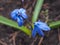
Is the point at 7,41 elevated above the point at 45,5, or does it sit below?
below

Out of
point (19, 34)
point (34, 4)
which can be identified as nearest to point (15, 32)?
point (19, 34)

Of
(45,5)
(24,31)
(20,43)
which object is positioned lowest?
(20,43)

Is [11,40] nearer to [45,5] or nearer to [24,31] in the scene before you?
[24,31]

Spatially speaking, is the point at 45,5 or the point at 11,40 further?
the point at 45,5

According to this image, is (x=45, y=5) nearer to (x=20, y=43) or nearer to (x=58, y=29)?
(x=58, y=29)

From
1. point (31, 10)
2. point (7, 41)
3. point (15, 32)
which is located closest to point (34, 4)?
point (31, 10)

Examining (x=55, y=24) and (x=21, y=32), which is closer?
(x=55, y=24)
